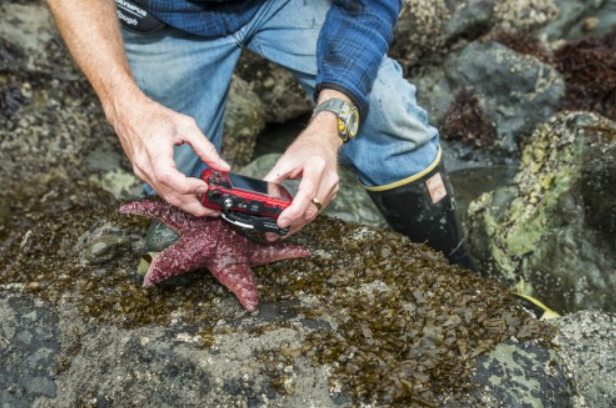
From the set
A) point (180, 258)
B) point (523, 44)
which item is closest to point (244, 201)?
point (180, 258)

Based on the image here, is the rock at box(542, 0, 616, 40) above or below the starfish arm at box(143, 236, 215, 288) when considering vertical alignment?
below

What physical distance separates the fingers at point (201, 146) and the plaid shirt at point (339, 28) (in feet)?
3.46

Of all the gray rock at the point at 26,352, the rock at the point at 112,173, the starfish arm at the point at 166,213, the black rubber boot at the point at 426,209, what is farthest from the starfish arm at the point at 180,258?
the rock at the point at 112,173

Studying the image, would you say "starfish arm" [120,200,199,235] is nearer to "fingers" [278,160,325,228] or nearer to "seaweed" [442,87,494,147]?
"fingers" [278,160,325,228]

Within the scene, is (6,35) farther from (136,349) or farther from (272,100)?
(136,349)

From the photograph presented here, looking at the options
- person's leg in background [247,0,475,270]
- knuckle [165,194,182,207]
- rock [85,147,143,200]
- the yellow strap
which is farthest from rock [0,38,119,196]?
knuckle [165,194,182,207]

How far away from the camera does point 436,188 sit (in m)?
4.05

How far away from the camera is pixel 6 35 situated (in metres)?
5.76

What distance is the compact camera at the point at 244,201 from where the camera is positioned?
8.77 ft

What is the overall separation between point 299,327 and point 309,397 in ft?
1.12

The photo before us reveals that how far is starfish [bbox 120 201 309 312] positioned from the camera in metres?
2.95

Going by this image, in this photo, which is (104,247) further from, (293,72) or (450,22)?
(450,22)

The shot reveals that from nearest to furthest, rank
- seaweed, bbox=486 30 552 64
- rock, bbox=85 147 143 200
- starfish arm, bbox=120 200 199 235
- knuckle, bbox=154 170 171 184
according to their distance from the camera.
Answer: knuckle, bbox=154 170 171 184, starfish arm, bbox=120 200 199 235, rock, bbox=85 147 143 200, seaweed, bbox=486 30 552 64

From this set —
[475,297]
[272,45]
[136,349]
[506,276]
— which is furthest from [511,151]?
[136,349]
